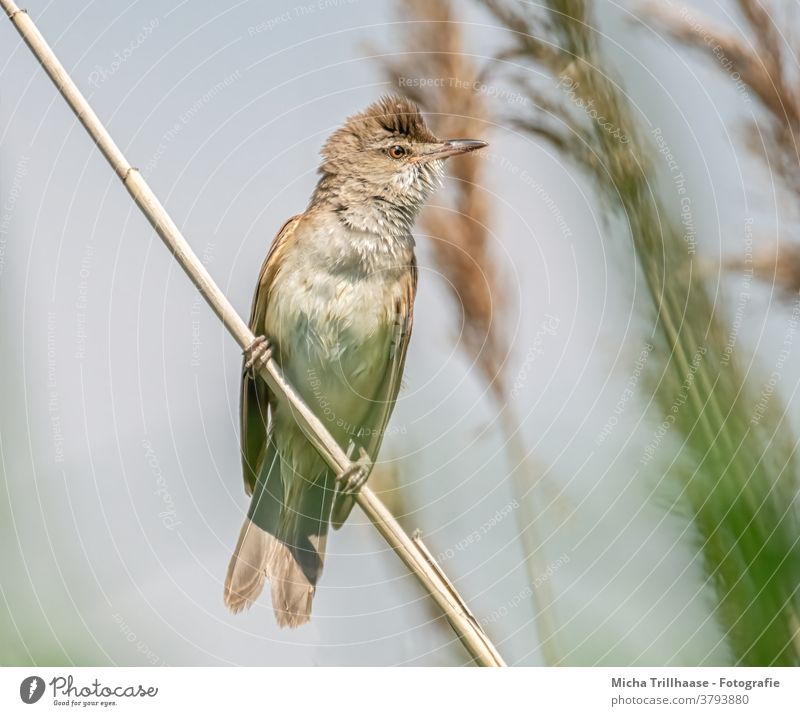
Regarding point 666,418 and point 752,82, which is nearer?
point 666,418

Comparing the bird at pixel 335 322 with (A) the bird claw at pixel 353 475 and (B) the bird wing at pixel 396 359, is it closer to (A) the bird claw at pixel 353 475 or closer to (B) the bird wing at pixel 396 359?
(B) the bird wing at pixel 396 359

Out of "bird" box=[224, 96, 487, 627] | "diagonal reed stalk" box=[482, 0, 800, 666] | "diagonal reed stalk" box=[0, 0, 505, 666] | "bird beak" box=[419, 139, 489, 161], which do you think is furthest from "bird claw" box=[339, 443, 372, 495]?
"diagonal reed stalk" box=[482, 0, 800, 666]

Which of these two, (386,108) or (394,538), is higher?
(386,108)

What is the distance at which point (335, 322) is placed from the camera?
3.94 meters

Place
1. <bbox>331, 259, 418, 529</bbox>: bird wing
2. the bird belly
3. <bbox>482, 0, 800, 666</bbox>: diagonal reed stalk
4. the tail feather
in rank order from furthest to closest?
<bbox>331, 259, 418, 529</bbox>: bird wing → the bird belly → the tail feather → <bbox>482, 0, 800, 666</bbox>: diagonal reed stalk

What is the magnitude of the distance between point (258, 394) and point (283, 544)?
703 millimetres

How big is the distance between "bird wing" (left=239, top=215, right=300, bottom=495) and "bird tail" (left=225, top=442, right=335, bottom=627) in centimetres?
10

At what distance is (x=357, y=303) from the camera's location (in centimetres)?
396

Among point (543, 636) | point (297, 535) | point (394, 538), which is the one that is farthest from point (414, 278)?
point (543, 636)

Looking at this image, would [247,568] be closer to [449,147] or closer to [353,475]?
[353,475]

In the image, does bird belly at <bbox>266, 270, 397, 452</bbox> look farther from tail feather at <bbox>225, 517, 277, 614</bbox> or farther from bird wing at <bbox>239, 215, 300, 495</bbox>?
tail feather at <bbox>225, 517, 277, 614</bbox>

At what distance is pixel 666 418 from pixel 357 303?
294 centimetres

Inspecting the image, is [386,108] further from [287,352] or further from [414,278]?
[287,352]

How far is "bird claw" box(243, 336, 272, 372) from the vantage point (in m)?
3.64
